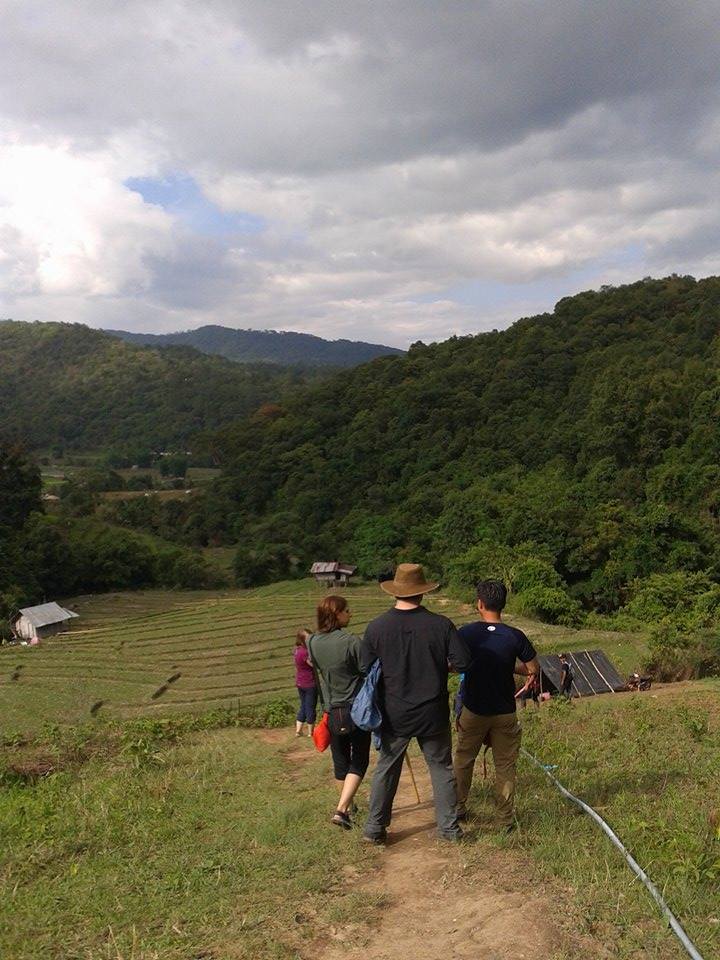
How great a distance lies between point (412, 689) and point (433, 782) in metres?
0.62

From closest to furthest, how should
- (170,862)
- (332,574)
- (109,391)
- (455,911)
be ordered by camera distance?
(455,911) < (170,862) < (332,574) < (109,391)

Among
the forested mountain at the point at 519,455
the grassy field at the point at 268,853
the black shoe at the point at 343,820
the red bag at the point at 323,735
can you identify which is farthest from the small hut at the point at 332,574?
the black shoe at the point at 343,820

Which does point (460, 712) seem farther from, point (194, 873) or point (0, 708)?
point (0, 708)

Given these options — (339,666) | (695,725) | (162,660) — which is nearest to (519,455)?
(162,660)

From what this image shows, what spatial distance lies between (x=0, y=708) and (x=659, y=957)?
19.2 meters

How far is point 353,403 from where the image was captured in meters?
69.2

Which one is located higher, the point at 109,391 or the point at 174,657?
the point at 109,391

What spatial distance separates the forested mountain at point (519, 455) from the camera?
120ft

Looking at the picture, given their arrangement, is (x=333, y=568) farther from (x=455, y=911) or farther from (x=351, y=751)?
(x=455, y=911)

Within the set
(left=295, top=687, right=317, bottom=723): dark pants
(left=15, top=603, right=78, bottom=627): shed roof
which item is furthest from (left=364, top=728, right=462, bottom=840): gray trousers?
(left=15, top=603, right=78, bottom=627): shed roof

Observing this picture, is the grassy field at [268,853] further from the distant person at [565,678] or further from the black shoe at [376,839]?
the distant person at [565,678]

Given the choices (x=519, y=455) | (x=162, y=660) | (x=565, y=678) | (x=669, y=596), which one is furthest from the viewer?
(x=519, y=455)

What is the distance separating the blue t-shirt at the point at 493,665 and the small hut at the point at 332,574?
38632 mm

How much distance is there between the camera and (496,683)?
4590mm
